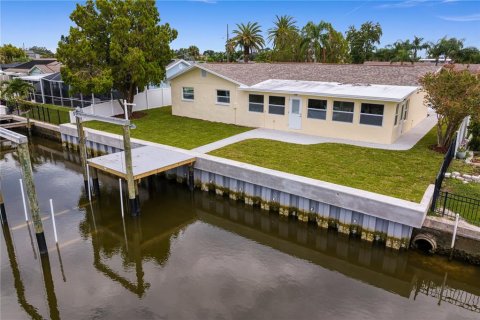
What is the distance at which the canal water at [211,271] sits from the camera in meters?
8.88

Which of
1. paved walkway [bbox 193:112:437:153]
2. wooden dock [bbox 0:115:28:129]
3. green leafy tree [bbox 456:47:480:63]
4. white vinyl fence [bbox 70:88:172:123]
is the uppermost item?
green leafy tree [bbox 456:47:480:63]

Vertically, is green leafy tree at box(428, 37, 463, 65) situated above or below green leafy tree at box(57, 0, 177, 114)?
above

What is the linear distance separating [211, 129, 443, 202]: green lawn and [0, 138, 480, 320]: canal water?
210 cm

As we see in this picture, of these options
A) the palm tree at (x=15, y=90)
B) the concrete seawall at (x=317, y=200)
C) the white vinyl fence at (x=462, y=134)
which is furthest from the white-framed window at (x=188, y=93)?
the white vinyl fence at (x=462, y=134)

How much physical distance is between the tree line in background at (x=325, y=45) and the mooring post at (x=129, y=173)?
20.2 m

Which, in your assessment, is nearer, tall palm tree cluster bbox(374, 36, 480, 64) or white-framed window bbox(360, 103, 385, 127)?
white-framed window bbox(360, 103, 385, 127)

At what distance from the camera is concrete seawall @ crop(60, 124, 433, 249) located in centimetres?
1093

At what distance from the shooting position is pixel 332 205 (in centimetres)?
1209

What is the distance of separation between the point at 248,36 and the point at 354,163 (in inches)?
1376

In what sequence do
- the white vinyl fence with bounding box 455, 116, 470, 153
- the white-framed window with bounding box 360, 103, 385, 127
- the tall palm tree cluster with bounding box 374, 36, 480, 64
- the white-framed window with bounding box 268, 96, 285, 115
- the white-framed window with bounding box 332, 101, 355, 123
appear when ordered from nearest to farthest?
1. the white vinyl fence with bounding box 455, 116, 470, 153
2. the white-framed window with bounding box 360, 103, 385, 127
3. the white-framed window with bounding box 332, 101, 355, 123
4. the white-framed window with bounding box 268, 96, 285, 115
5. the tall palm tree cluster with bounding box 374, 36, 480, 64

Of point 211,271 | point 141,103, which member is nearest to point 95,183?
point 211,271

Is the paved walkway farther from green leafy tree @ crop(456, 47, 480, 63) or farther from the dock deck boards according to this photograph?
green leafy tree @ crop(456, 47, 480, 63)

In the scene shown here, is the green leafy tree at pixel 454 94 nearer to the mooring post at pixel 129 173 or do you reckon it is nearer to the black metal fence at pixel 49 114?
the mooring post at pixel 129 173

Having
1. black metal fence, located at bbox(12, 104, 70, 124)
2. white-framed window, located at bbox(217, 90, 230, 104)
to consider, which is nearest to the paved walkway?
white-framed window, located at bbox(217, 90, 230, 104)
